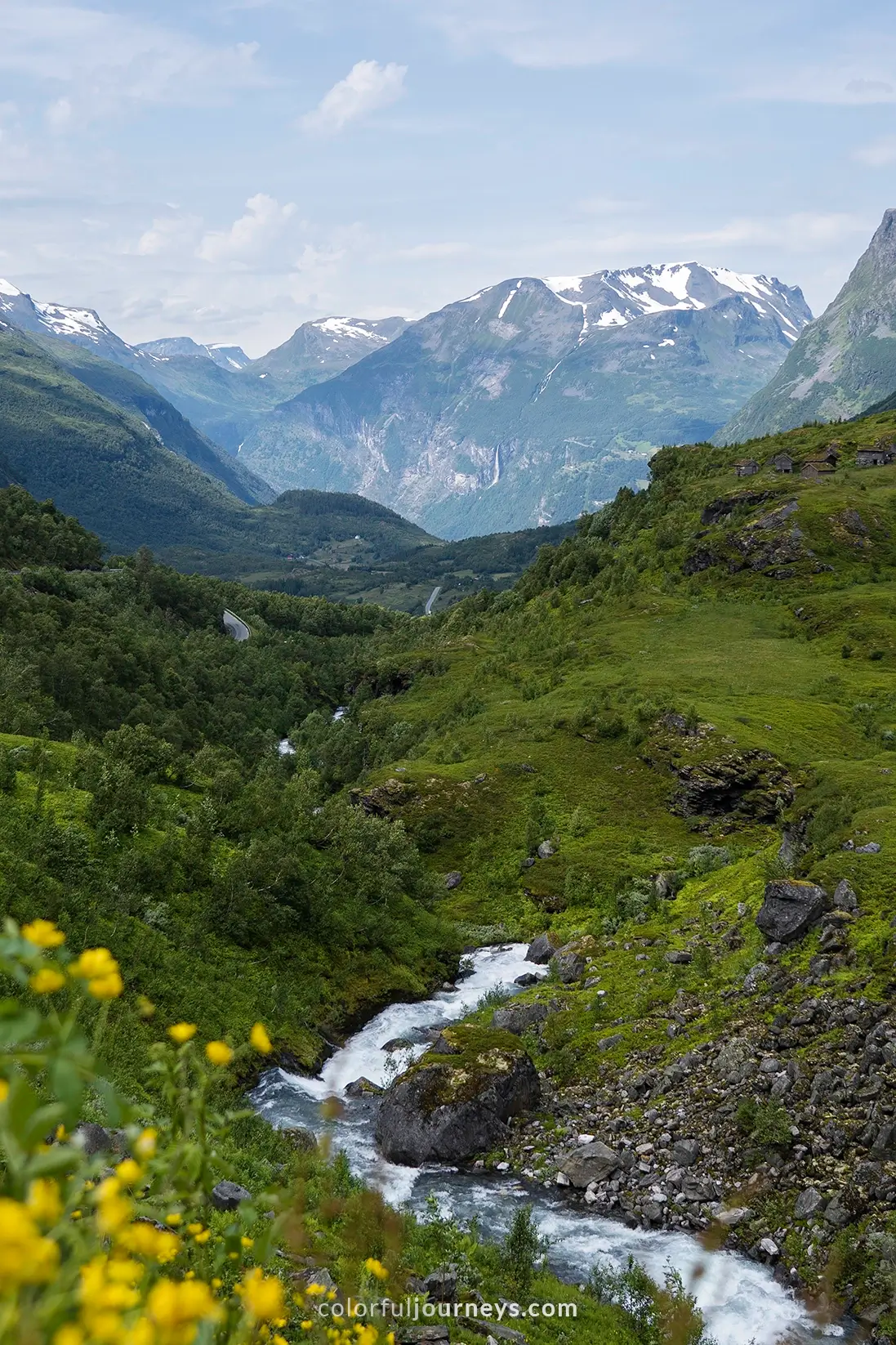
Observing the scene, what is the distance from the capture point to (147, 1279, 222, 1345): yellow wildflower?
2372 millimetres

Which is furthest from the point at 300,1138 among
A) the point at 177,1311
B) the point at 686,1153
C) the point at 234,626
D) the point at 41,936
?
the point at 234,626

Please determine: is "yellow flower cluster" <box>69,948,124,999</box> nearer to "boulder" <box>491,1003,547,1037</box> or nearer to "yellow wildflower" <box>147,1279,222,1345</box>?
"yellow wildflower" <box>147,1279,222,1345</box>

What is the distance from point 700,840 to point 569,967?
17364mm

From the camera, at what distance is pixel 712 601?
84438 millimetres

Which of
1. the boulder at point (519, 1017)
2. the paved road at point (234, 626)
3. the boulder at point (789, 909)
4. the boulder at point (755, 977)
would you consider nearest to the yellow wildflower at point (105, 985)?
the boulder at point (755, 977)

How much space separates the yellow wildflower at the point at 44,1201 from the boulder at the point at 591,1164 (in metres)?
19.5

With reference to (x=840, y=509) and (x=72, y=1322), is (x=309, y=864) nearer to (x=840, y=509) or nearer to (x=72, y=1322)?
(x=72, y=1322)

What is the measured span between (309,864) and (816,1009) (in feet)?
67.2

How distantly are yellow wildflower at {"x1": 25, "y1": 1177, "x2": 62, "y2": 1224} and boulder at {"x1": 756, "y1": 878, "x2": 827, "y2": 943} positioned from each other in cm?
2437

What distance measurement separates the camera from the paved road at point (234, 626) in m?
132

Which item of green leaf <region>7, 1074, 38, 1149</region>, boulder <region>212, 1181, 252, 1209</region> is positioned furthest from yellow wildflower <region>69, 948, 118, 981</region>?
boulder <region>212, 1181, 252, 1209</region>

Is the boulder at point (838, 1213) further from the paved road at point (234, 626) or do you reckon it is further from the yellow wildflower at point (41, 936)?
the paved road at point (234, 626)

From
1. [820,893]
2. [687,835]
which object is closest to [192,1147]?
[820,893]

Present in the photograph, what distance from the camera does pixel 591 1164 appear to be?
1992 centimetres
